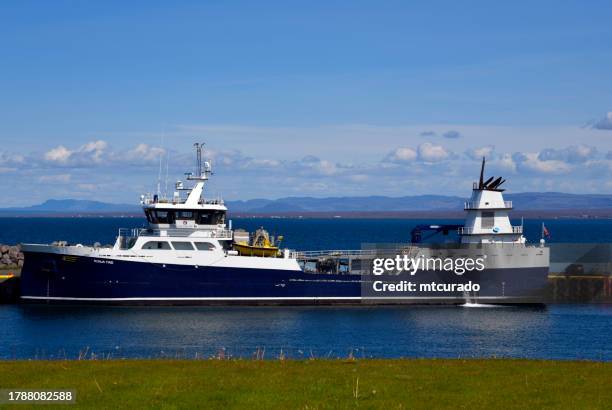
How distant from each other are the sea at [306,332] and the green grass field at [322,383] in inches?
339

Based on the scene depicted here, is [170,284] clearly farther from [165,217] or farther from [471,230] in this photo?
[471,230]

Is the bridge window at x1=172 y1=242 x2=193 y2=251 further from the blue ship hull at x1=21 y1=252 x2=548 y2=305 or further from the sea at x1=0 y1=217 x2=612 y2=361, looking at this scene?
the sea at x1=0 y1=217 x2=612 y2=361

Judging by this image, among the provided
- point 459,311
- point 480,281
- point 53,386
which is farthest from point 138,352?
point 480,281

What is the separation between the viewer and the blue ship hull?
5538 centimetres

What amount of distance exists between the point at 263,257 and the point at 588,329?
21257mm

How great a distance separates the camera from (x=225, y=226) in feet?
195

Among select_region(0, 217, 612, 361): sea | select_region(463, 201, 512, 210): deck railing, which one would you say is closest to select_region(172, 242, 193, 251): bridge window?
select_region(0, 217, 612, 361): sea

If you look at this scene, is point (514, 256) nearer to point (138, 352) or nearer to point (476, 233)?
point (476, 233)

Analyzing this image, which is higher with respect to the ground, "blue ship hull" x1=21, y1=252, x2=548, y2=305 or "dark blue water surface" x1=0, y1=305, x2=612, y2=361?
"blue ship hull" x1=21, y1=252, x2=548, y2=305

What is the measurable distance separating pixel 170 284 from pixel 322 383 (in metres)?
34.0

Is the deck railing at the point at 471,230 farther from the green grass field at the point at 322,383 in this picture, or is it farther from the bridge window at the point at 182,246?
the green grass field at the point at 322,383

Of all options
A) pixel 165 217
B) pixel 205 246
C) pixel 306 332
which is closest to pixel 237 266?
pixel 205 246

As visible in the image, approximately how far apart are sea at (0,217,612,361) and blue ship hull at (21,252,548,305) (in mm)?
855

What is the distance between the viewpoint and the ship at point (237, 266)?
5550 cm
